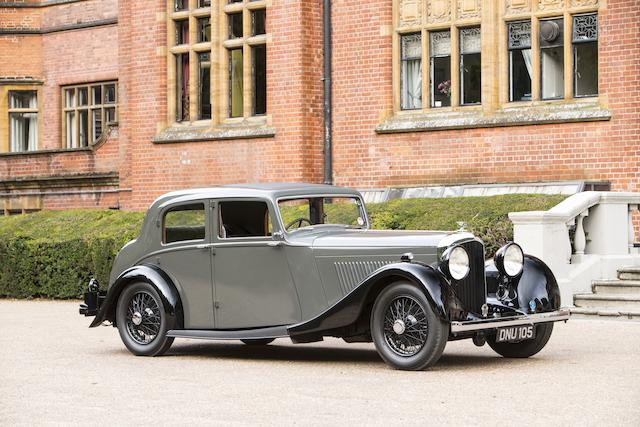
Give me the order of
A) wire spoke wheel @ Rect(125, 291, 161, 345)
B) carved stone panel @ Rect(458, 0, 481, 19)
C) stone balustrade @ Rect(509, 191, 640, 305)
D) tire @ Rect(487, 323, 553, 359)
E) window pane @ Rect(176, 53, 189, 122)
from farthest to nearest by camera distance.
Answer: window pane @ Rect(176, 53, 189, 122), carved stone panel @ Rect(458, 0, 481, 19), stone balustrade @ Rect(509, 191, 640, 305), wire spoke wheel @ Rect(125, 291, 161, 345), tire @ Rect(487, 323, 553, 359)

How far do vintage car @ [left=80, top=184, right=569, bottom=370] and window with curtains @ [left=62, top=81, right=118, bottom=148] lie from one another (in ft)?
50.8

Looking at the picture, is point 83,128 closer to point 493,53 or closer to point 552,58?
point 493,53

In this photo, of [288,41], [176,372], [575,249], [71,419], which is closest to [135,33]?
[288,41]

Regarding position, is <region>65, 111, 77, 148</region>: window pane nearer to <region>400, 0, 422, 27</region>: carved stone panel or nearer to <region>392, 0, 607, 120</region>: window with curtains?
<region>392, 0, 607, 120</region>: window with curtains

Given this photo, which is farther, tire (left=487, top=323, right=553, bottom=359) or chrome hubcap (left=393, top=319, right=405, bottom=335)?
tire (left=487, top=323, right=553, bottom=359)

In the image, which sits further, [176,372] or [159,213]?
[159,213]

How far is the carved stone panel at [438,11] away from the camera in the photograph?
20.6 m

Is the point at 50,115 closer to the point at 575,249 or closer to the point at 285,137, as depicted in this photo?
the point at 285,137

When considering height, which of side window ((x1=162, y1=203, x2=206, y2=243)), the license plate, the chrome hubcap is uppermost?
side window ((x1=162, y1=203, x2=206, y2=243))

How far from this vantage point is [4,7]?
2722 cm

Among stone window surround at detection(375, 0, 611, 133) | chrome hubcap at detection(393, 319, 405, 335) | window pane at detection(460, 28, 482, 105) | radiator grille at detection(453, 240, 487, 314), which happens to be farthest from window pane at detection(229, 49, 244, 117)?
chrome hubcap at detection(393, 319, 405, 335)

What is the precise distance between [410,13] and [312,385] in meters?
13.0

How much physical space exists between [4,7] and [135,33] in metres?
4.85

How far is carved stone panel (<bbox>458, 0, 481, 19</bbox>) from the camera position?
2025 cm
